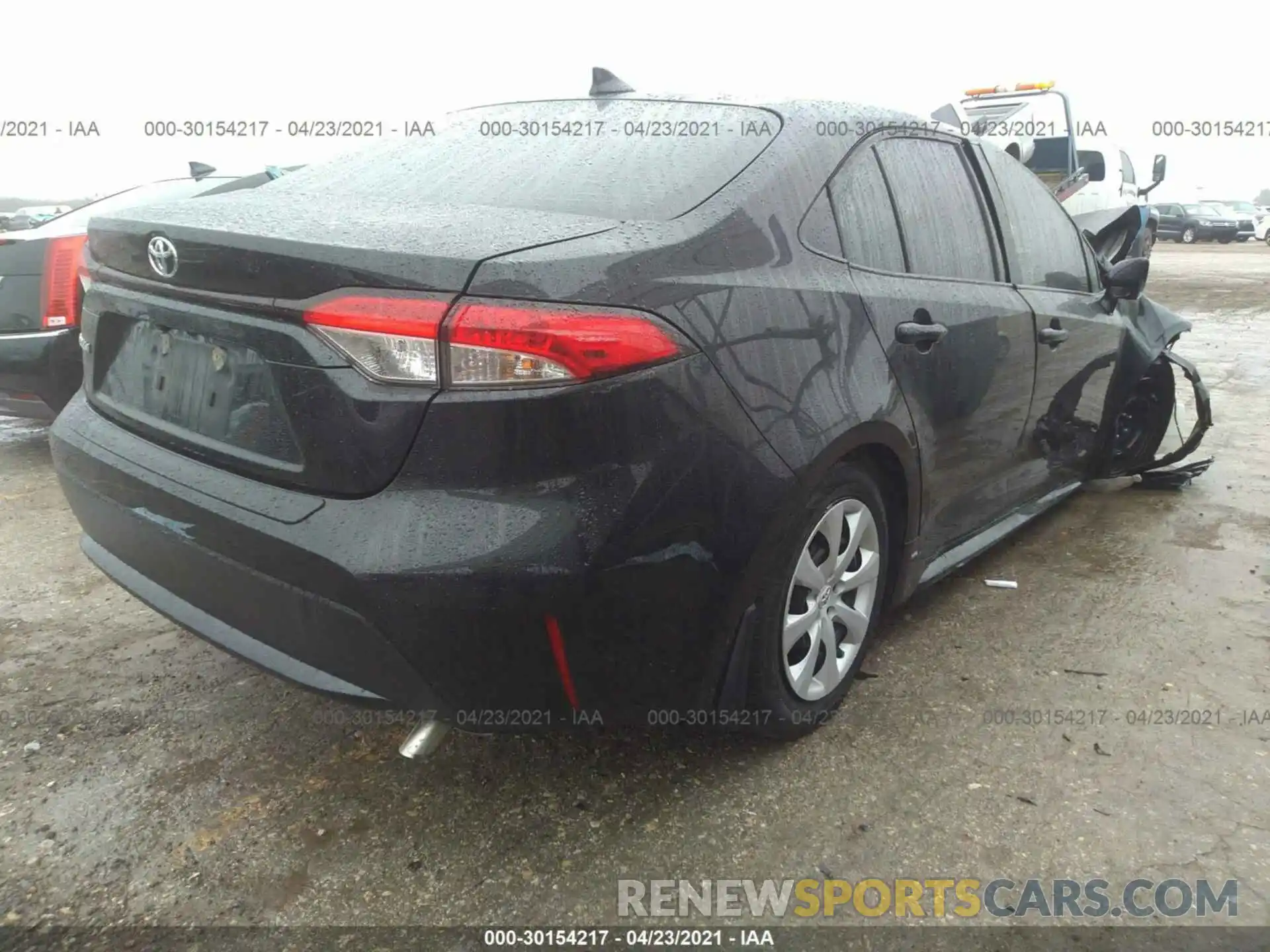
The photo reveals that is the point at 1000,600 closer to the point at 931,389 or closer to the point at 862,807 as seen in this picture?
the point at 931,389

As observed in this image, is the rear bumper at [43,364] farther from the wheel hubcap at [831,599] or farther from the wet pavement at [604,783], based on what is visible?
the wheel hubcap at [831,599]

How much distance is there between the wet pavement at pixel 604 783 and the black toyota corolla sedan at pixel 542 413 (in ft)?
0.83

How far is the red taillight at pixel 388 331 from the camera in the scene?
164 centimetres

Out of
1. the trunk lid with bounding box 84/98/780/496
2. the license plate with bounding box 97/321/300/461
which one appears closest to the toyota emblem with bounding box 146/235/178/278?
the trunk lid with bounding box 84/98/780/496

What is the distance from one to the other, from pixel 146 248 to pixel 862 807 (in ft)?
6.42

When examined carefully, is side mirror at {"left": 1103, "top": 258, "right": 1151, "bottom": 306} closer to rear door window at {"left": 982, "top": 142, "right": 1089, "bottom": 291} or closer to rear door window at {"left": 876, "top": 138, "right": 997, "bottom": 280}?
rear door window at {"left": 982, "top": 142, "right": 1089, "bottom": 291}

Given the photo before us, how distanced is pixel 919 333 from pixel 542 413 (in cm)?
118

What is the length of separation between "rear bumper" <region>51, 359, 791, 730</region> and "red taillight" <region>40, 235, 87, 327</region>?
8.68 feet

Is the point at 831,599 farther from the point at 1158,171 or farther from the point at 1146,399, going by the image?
the point at 1158,171

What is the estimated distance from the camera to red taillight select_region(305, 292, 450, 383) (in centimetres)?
164

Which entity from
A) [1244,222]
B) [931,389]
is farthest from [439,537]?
[1244,222]

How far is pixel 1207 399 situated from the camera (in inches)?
178

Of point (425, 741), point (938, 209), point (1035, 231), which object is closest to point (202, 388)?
point (425, 741)

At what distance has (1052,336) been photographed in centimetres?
320
